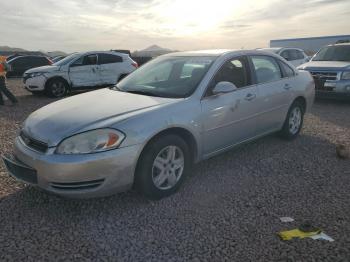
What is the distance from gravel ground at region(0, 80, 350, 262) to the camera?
282cm

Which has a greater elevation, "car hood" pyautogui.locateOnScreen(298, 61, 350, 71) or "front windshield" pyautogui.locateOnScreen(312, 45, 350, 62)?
"front windshield" pyautogui.locateOnScreen(312, 45, 350, 62)

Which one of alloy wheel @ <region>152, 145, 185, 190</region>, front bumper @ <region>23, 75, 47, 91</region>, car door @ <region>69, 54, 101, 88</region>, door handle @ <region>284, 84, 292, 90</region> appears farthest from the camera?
car door @ <region>69, 54, 101, 88</region>

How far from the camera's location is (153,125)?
3.43 metres

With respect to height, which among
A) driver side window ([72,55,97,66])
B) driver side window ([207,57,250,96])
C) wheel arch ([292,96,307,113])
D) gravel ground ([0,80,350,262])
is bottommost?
gravel ground ([0,80,350,262])

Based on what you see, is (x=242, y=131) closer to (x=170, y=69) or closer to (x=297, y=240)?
(x=170, y=69)

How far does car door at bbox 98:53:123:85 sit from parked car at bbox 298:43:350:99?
21.8 feet

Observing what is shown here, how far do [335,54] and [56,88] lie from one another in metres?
9.17

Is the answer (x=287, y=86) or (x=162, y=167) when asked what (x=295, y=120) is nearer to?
(x=287, y=86)

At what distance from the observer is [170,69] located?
4691 millimetres

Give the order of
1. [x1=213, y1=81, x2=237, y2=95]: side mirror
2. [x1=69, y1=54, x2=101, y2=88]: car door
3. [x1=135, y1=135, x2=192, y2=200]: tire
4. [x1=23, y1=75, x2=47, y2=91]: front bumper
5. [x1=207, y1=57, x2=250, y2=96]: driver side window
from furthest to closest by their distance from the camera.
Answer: [x1=69, y1=54, x2=101, y2=88]: car door < [x1=23, y1=75, x2=47, y2=91]: front bumper < [x1=207, y1=57, x2=250, y2=96]: driver side window < [x1=213, y1=81, x2=237, y2=95]: side mirror < [x1=135, y1=135, x2=192, y2=200]: tire

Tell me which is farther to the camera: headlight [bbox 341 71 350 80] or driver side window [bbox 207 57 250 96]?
headlight [bbox 341 71 350 80]

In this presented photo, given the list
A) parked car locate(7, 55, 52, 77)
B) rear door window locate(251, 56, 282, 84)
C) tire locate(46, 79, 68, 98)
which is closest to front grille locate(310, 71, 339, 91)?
rear door window locate(251, 56, 282, 84)

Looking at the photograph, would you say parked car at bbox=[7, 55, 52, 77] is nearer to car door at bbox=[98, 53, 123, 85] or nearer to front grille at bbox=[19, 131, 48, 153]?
car door at bbox=[98, 53, 123, 85]

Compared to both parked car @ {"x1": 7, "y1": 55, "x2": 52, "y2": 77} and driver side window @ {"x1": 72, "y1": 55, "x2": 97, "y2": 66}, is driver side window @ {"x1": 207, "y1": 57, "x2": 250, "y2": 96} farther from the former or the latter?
parked car @ {"x1": 7, "y1": 55, "x2": 52, "y2": 77}
